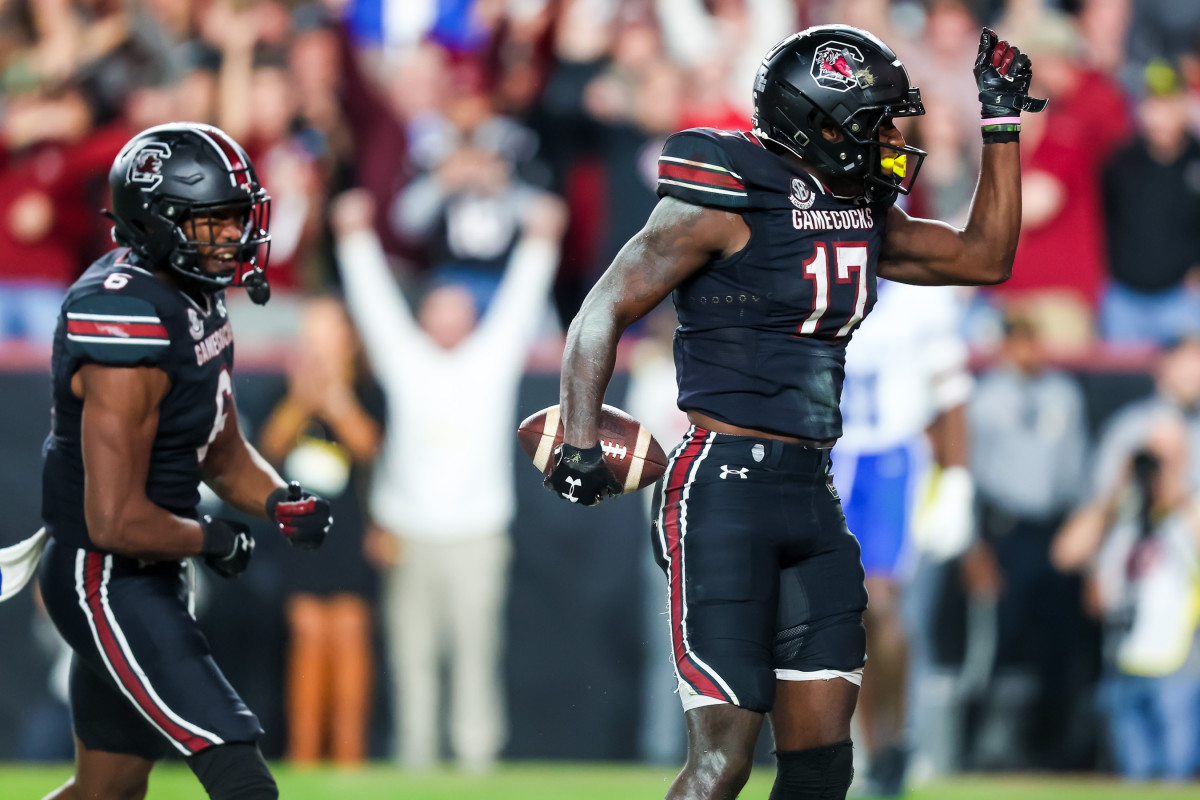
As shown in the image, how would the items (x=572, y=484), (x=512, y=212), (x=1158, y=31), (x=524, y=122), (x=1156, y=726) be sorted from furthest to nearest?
(x=1158, y=31), (x=524, y=122), (x=512, y=212), (x=1156, y=726), (x=572, y=484)

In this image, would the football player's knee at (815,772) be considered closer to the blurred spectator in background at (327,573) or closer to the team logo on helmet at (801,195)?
the team logo on helmet at (801,195)

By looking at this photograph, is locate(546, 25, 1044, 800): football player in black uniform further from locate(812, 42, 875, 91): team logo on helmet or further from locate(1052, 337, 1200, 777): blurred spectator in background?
locate(1052, 337, 1200, 777): blurred spectator in background

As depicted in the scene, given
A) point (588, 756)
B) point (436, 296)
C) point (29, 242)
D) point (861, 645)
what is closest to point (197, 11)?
point (29, 242)

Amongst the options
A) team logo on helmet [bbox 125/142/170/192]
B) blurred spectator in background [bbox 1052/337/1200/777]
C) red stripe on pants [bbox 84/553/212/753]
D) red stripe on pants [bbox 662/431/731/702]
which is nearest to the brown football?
Result: red stripe on pants [bbox 662/431/731/702]

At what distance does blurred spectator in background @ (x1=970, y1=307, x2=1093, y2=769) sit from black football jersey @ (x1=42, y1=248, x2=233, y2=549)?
13.5 ft

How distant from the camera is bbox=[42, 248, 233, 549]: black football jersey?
3641 mm

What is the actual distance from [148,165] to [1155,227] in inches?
216

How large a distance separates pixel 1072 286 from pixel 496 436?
294 cm

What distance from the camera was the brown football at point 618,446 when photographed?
3.56 m

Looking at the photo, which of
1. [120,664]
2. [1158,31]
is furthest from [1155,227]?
[120,664]

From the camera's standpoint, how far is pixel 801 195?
11.8 ft

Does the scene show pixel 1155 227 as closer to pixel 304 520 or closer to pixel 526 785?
pixel 526 785

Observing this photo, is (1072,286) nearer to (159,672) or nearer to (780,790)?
(780,790)

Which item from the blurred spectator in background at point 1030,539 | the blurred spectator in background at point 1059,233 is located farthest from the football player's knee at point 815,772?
the blurred spectator in background at point 1059,233
